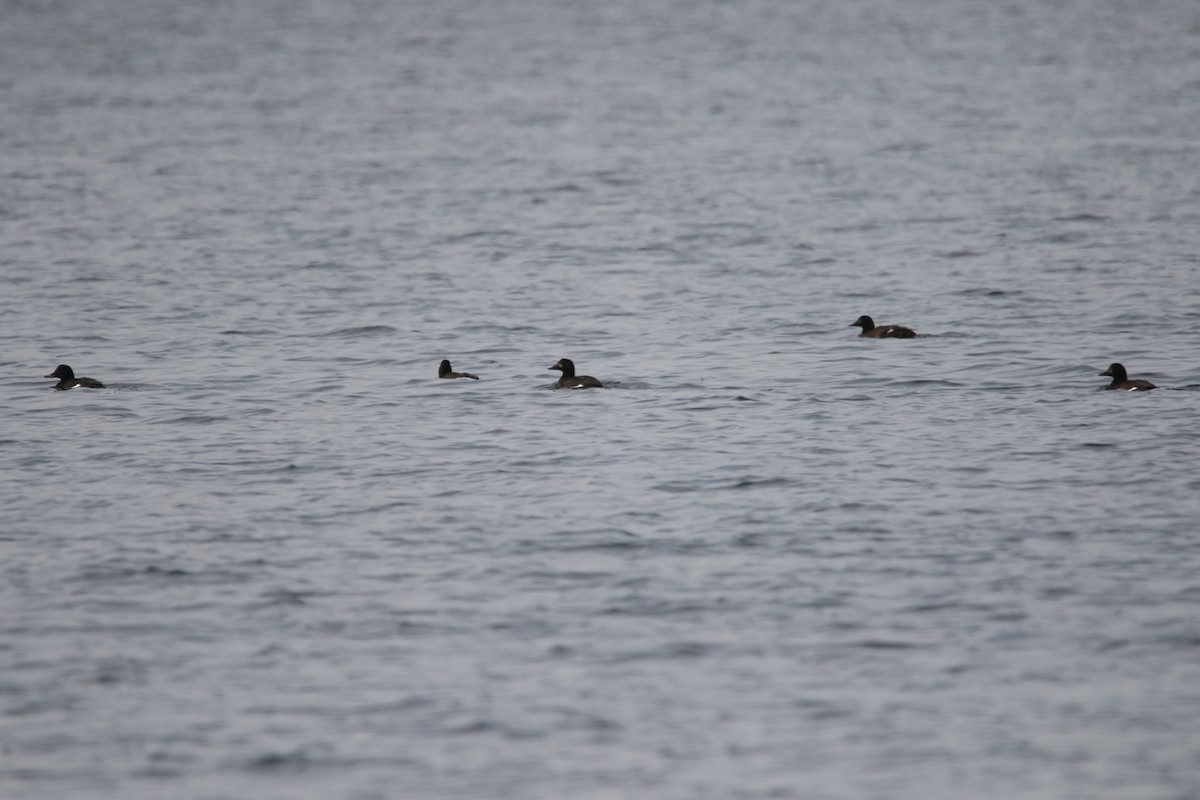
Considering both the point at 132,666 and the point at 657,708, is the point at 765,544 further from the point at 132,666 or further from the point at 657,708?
the point at 132,666

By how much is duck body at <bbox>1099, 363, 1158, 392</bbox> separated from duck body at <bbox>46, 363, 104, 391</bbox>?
1441cm

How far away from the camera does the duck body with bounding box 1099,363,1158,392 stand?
22672 mm

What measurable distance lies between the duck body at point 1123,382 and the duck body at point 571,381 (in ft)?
23.5

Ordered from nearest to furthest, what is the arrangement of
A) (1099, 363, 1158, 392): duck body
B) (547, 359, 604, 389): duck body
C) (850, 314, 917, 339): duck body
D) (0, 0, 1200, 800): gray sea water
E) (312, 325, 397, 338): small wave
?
(0, 0, 1200, 800): gray sea water
(1099, 363, 1158, 392): duck body
(547, 359, 604, 389): duck body
(850, 314, 917, 339): duck body
(312, 325, 397, 338): small wave

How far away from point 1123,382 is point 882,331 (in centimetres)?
506

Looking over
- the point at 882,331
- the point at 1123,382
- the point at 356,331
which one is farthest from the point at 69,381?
the point at 1123,382

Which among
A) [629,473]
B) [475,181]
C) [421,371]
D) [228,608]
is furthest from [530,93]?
[228,608]

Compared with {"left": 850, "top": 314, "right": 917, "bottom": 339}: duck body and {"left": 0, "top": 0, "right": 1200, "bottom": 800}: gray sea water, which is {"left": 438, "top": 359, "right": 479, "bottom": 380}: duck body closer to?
{"left": 0, "top": 0, "right": 1200, "bottom": 800}: gray sea water

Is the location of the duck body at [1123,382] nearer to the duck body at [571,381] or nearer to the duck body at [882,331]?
the duck body at [882,331]

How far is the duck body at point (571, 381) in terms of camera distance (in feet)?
79.2

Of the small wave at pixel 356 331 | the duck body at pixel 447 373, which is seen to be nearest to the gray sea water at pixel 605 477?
the duck body at pixel 447 373

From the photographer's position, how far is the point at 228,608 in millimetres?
15742

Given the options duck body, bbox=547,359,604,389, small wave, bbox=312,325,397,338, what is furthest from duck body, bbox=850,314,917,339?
small wave, bbox=312,325,397,338

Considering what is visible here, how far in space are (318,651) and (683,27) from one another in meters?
91.6
